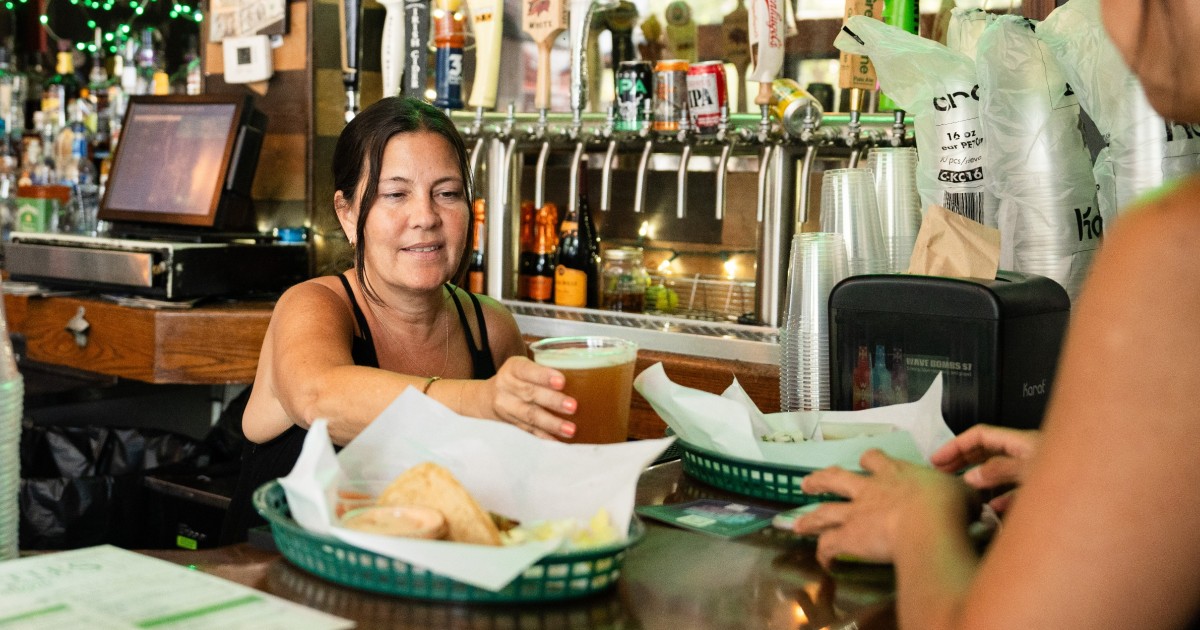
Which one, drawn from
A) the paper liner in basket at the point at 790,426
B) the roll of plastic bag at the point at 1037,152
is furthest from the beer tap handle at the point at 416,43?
the paper liner in basket at the point at 790,426

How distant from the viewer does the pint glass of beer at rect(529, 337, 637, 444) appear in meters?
1.17

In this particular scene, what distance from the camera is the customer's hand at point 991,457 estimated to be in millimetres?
1119

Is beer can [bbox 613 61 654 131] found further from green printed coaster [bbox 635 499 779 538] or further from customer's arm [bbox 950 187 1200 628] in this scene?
customer's arm [bbox 950 187 1200 628]

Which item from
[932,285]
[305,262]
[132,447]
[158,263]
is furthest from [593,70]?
[932,285]

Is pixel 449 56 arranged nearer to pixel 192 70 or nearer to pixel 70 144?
pixel 192 70

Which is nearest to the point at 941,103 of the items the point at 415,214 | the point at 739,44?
the point at 415,214

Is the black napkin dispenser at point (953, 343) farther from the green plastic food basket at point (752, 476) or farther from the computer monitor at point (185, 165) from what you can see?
the computer monitor at point (185, 165)

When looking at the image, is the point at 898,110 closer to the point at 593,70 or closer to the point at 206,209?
the point at 593,70

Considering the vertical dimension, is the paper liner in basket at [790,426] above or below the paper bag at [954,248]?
below

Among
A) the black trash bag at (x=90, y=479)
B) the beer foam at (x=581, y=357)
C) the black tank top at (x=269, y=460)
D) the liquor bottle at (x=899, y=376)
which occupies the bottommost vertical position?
the black trash bag at (x=90, y=479)

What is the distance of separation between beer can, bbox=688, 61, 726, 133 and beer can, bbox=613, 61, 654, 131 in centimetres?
15

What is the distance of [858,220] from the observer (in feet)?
5.82

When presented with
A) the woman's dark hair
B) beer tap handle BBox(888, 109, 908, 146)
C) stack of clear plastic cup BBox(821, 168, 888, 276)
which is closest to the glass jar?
beer tap handle BBox(888, 109, 908, 146)

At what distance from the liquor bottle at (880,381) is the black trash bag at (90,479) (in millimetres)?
1991
